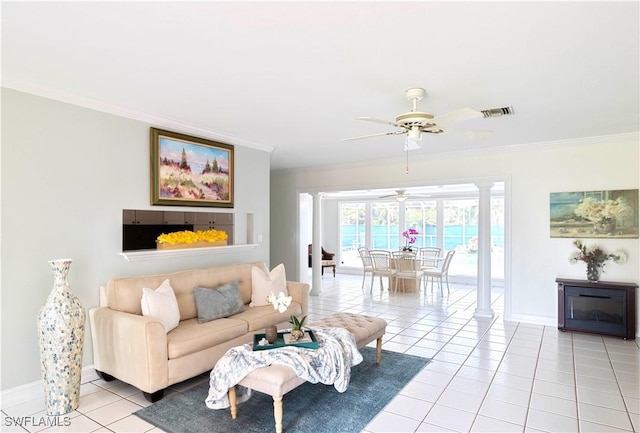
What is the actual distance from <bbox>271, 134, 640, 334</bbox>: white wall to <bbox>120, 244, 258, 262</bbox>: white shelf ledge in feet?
9.89

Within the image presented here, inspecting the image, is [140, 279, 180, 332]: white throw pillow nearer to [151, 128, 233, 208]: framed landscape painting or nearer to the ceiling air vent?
[151, 128, 233, 208]: framed landscape painting

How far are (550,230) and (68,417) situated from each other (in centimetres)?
578

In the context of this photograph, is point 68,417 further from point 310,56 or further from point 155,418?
point 310,56

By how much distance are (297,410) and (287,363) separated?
1.63 ft

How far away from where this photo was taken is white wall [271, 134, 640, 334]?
15.9ft

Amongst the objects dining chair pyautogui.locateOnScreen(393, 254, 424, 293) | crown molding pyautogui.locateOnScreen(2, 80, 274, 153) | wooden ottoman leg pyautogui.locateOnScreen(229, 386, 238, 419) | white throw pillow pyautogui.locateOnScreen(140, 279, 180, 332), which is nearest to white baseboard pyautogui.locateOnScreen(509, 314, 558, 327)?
dining chair pyautogui.locateOnScreen(393, 254, 424, 293)

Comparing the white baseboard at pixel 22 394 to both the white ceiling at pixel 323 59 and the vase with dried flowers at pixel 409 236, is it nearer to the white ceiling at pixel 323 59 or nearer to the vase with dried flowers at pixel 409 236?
the white ceiling at pixel 323 59

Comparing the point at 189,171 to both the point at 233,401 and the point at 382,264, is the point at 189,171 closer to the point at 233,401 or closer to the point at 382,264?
the point at 233,401

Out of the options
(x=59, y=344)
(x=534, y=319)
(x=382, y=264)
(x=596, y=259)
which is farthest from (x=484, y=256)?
(x=59, y=344)

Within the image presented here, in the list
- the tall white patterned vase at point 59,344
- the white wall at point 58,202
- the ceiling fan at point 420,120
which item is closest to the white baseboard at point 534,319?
the ceiling fan at point 420,120

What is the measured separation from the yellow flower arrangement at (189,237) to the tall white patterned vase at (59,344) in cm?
125

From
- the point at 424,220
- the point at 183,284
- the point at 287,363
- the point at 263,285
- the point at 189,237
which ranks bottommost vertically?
the point at 287,363

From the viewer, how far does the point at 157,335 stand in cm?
290

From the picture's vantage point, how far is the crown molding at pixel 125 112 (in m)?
3.05
